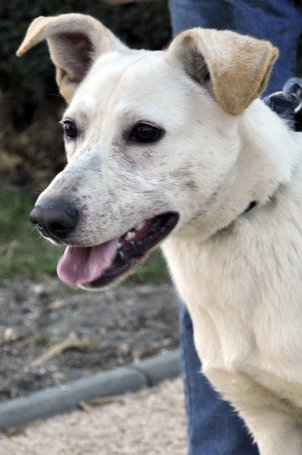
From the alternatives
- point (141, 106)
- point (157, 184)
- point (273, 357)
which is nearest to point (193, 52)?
point (141, 106)

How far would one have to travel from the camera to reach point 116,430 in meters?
4.83

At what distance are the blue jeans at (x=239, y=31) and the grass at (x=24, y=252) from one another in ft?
6.84

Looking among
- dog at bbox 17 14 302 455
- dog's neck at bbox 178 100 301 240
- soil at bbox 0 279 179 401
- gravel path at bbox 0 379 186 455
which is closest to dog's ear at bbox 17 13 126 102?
dog at bbox 17 14 302 455

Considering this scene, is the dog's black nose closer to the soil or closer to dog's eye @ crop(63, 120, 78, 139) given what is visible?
dog's eye @ crop(63, 120, 78, 139)

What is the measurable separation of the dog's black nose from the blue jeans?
113 centimetres

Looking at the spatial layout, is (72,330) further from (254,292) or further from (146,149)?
(146,149)

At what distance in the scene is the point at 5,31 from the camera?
8039 mm

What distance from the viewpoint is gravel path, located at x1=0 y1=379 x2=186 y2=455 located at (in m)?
4.61

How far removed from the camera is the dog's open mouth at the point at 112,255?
304 cm

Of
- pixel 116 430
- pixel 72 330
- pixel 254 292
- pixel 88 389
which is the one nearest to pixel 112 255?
pixel 254 292

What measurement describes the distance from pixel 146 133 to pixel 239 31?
0.86 meters

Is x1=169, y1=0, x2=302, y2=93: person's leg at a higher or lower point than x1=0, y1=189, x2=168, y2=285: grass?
higher

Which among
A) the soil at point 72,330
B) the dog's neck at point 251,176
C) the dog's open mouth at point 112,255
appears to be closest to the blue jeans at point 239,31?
the dog's neck at point 251,176

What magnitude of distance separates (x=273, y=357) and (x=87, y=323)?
9.36 feet
